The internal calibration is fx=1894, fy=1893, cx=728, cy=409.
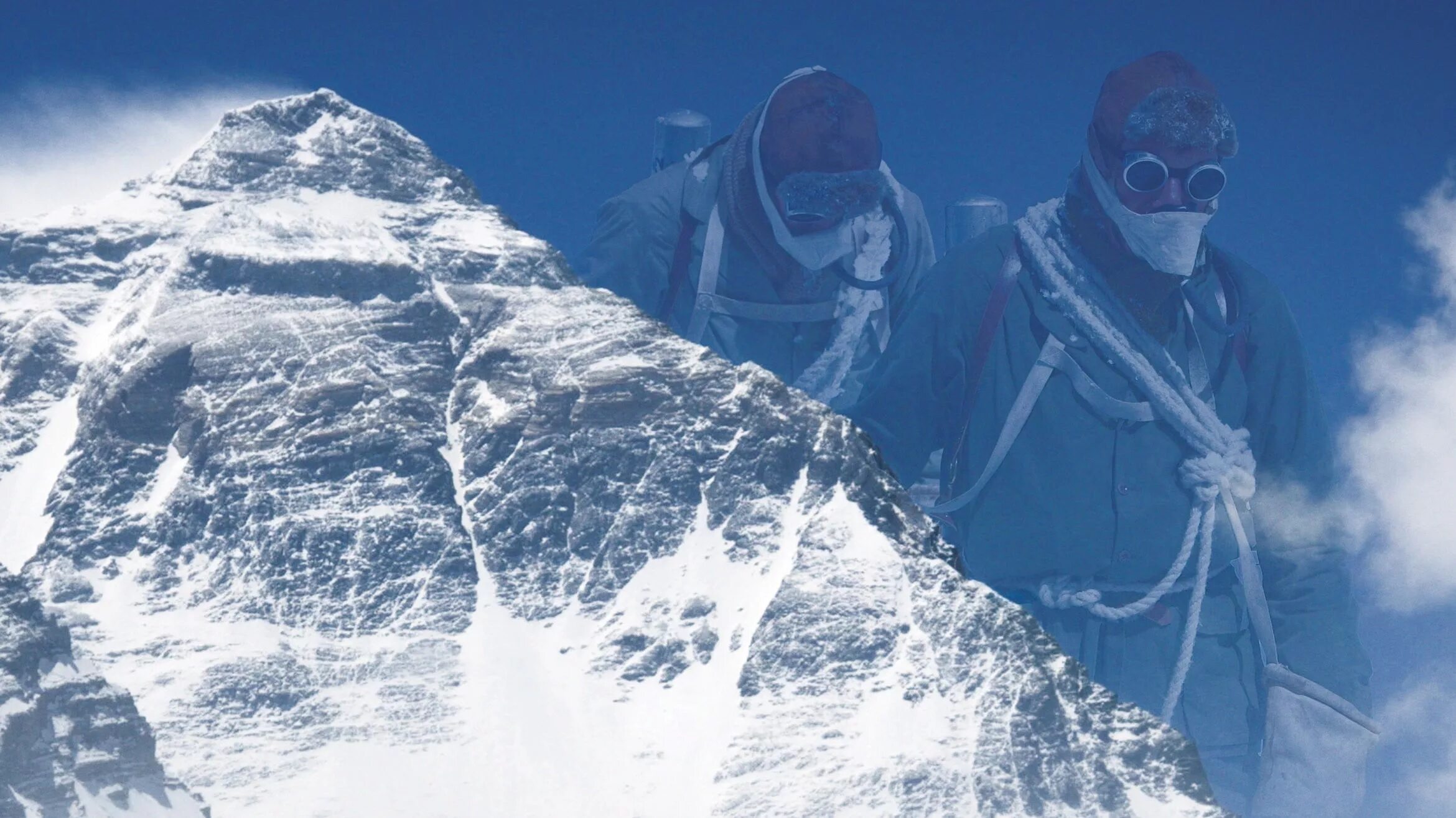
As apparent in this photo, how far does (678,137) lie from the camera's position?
1820 centimetres

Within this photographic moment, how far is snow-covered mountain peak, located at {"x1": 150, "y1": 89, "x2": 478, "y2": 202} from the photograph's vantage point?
21.6 meters

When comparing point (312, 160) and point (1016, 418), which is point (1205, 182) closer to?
point (1016, 418)

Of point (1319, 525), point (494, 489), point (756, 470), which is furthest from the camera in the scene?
point (494, 489)

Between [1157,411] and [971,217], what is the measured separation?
3477 mm

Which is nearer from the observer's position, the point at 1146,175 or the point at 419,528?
the point at 1146,175

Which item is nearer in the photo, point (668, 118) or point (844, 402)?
point (844, 402)

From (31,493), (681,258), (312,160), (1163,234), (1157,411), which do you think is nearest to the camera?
(1163,234)

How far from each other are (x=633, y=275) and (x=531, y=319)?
4351mm

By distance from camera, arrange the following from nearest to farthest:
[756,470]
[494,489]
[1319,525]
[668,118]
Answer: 1. [1319,525]
2. [668,118]
3. [756,470]
4. [494,489]

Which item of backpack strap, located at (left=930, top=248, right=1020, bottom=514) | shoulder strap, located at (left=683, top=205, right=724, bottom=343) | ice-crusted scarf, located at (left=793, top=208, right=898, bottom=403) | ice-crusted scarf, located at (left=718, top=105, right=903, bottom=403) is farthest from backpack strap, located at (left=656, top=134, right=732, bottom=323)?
backpack strap, located at (left=930, top=248, right=1020, bottom=514)

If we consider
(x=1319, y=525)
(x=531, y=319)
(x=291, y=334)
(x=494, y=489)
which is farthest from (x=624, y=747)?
(x=1319, y=525)

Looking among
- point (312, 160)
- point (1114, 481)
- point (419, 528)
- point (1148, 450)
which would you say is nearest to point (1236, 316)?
point (1148, 450)

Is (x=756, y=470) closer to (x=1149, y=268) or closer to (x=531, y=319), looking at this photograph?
(x=531, y=319)

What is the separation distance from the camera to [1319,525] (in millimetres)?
16172
